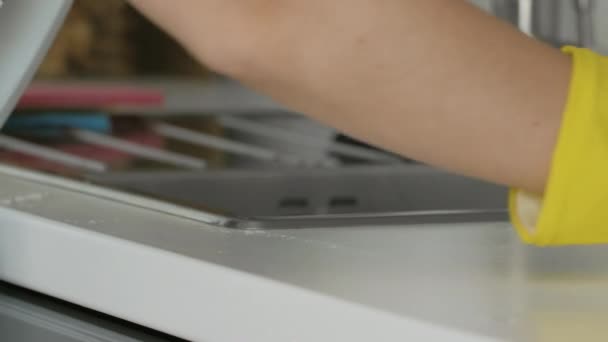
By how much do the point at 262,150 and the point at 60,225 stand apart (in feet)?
1.75

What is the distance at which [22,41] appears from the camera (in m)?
0.59

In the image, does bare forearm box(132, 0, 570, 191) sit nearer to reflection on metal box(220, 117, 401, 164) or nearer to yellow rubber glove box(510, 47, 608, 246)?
yellow rubber glove box(510, 47, 608, 246)

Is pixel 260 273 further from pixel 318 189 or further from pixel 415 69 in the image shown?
pixel 318 189

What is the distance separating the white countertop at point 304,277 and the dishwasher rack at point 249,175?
54 millimetres

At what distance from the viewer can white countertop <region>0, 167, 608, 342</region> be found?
1.32 feet

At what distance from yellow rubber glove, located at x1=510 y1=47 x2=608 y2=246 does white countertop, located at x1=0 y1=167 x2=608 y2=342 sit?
0.07ft

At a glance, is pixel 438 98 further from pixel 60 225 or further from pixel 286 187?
pixel 286 187

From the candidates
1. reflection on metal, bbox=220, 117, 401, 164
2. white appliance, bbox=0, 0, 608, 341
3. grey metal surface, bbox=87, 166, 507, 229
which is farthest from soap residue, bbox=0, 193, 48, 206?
reflection on metal, bbox=220, 117, 401, 164

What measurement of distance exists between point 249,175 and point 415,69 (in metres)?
0.45

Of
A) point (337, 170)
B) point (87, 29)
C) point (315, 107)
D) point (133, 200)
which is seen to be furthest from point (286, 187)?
point (87, 29)

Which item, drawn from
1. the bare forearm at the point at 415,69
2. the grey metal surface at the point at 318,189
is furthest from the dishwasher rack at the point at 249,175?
the bare forearm at the point at 415,69

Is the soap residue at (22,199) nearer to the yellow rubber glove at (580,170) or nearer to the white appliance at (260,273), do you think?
the white appliance at (260,273)

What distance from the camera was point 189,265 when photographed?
1.56 feet

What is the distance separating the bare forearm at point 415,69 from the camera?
18.0 inches
